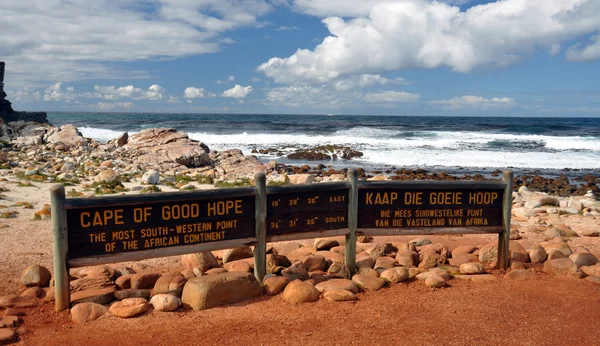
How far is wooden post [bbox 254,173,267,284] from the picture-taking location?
633 cm

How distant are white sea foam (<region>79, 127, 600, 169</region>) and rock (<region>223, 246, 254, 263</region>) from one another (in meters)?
22.8

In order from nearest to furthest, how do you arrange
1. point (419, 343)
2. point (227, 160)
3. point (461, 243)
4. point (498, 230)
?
1. point (419, 343)
2. point (498, 230)
3. point (461, 243)
4. point (227, 160)

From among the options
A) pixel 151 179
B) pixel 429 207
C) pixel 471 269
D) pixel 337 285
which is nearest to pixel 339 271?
pixel 337 285

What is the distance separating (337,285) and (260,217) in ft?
4.13

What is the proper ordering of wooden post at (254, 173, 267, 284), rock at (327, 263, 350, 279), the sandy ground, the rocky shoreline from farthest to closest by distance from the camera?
rock at (327, 263, 350, 279)
wooden post at (254, 173, 267, 284)
the rocky shoreline
the sandy ground

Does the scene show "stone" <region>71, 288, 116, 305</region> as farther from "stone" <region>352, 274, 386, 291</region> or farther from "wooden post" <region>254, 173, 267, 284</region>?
"stone" <region>352, 274, 386, 291</region>

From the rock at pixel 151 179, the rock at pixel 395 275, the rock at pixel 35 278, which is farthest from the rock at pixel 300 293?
the rock at pixel 151 179

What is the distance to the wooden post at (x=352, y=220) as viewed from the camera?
6742mm

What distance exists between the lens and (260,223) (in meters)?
6.42

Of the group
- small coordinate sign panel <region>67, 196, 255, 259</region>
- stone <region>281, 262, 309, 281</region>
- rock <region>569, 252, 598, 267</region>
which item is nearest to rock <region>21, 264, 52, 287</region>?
small coordinate sign panel <region>67, 196, 255, 259</region>

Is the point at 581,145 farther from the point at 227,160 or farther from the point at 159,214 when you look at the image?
the point at 159,214

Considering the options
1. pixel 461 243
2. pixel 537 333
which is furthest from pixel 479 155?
pixel 537 333

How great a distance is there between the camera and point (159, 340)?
496cm

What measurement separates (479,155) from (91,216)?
31.5m
